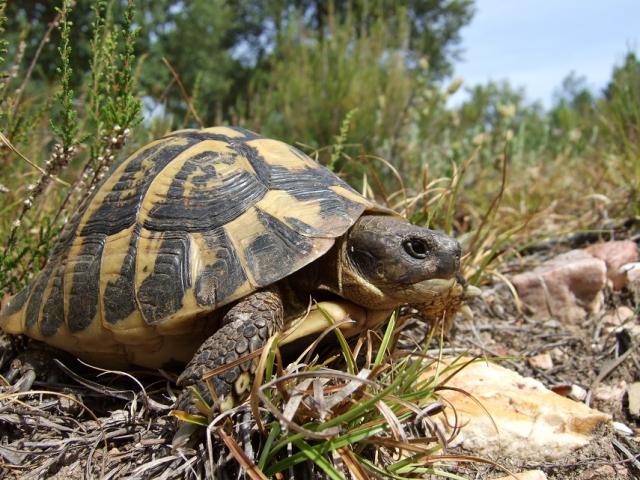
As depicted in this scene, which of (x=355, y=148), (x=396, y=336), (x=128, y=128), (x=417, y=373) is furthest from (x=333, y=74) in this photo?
(x=417, y=373)

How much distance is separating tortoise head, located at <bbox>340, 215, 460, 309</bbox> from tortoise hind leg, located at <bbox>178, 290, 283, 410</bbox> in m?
0.36

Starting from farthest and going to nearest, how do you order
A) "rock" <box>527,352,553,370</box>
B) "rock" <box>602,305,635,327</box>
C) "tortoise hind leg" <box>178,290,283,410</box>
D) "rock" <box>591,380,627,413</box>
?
1. "rock" <box>602,305,635,327</box>
2. "rock" <box>527,352,553,370</box>
3. "rock" <box>591,380,627,413</box>
4. "tortoise hind leg" <box>178,290,283,410</box>

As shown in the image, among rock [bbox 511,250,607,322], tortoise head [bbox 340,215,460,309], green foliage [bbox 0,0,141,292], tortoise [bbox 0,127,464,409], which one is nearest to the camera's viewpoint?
tortoise [bbox 0,127,464,409]

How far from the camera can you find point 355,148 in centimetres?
441

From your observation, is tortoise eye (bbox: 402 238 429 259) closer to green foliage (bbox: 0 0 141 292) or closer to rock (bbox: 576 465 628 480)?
rock (bbox: 576 465 628 480)

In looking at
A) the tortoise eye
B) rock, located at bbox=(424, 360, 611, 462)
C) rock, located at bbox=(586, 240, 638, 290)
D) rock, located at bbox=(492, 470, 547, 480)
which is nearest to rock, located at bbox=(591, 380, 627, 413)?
rock, located at bbox=(424, 360, 611, 462)

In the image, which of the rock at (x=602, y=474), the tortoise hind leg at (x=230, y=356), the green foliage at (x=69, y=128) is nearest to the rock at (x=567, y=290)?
the rock at (x=602, y=474)

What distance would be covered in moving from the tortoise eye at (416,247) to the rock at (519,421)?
45cm

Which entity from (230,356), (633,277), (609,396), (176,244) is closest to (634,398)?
(609,396)

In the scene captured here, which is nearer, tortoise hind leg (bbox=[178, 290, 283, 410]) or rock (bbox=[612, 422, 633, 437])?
tortoise hind leg (bbox=[178, 290, 283, 410])

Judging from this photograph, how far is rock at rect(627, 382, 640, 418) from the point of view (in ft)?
6.22

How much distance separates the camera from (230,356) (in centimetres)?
140

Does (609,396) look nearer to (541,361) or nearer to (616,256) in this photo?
(541,361)

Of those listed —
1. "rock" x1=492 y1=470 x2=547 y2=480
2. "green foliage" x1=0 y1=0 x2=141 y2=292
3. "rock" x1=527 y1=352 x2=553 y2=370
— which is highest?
"green foliage" x1=0 y1=0 x2=141 y2=292
